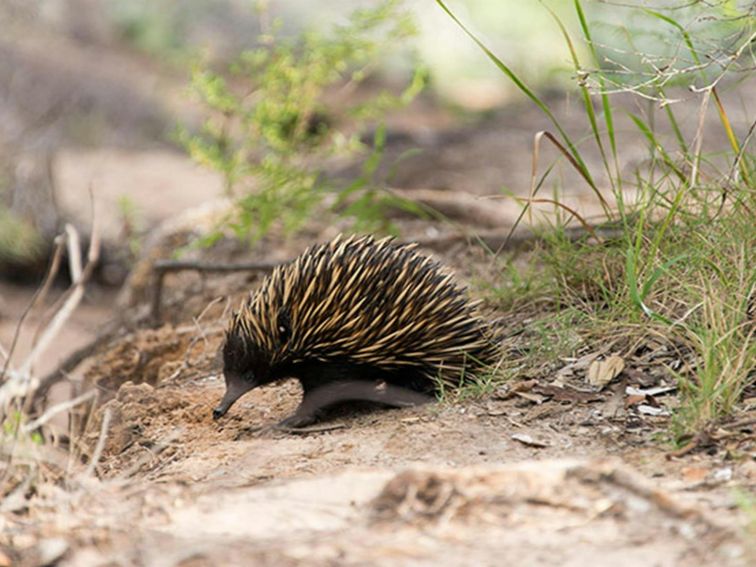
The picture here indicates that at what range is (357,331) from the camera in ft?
13.4

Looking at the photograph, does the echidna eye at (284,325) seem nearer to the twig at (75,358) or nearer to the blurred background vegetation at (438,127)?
the blurred background vegetation at (438,127)

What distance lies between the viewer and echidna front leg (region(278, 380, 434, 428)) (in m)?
4.16

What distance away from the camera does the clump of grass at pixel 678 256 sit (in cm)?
345

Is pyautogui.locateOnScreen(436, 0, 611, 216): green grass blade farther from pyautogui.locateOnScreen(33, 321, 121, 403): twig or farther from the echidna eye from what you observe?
pyautogui.locateOnScreen(33, 321, 121, 403): twig

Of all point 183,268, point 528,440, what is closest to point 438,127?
point 183,268

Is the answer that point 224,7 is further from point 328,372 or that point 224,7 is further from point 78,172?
point 328,372

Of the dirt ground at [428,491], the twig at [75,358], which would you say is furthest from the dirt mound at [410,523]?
the twig at [75,358]

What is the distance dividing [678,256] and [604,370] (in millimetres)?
492

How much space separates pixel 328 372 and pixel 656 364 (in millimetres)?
1249

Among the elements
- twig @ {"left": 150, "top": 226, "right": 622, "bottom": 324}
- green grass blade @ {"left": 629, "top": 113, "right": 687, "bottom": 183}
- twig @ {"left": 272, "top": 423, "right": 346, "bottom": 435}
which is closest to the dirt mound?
twig @ {"left": 272, "top": 423, "right": 346, "bottom": 435}

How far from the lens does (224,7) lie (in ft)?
58.3

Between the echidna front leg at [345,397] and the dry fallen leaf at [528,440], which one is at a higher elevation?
the dry fallen leaf at [528,440]

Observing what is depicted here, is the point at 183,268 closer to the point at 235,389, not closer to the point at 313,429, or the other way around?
the point at 235,389

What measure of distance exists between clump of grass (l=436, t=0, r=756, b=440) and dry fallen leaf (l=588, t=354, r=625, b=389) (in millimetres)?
148
